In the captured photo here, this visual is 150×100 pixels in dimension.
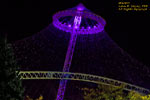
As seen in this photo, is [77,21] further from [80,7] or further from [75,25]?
[80,7]

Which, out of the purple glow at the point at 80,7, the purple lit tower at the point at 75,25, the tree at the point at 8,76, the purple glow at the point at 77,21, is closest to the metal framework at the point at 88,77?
the purple lit tower at the point at 75,25

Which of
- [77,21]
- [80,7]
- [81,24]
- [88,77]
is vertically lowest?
[88,77]

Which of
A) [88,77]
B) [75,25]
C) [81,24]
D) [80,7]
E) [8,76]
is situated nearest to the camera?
[8,76]

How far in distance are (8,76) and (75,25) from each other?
25129mm

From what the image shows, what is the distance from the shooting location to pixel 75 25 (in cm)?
3834

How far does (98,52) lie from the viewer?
41.1 metres

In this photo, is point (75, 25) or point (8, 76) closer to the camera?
point (8, 76)

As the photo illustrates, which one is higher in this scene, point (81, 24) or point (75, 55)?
point (81, 24)

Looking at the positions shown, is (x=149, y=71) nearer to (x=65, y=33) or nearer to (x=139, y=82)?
(x=139, y=82)

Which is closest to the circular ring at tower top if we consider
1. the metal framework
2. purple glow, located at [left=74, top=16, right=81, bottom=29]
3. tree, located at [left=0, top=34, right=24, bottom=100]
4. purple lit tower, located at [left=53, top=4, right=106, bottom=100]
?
purple lit tower, located at [left=53, top=4, right=106, bottom=100]

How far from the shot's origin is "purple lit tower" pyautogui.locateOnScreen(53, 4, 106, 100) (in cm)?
3478

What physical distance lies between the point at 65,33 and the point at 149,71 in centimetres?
1502

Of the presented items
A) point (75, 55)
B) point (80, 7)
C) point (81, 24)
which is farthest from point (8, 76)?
point (81, 24)

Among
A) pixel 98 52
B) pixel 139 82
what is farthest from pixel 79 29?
pixel 139 82
